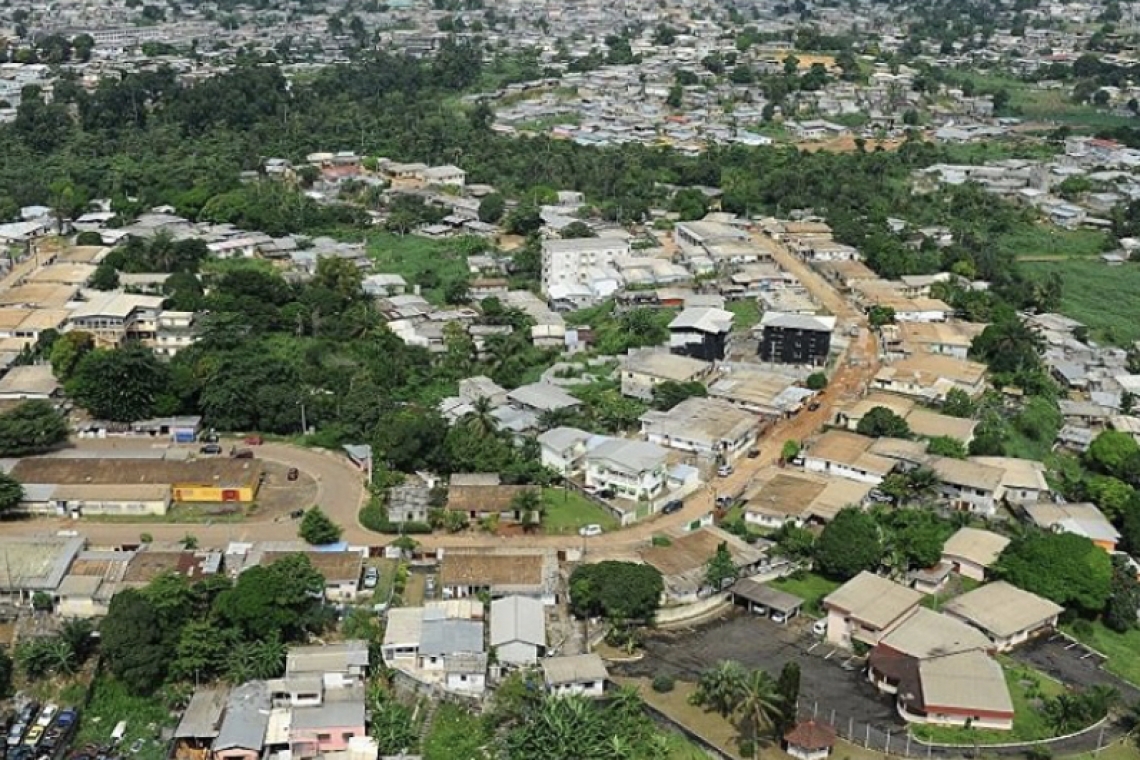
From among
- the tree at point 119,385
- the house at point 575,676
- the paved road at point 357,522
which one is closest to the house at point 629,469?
the paved road at point 357,522

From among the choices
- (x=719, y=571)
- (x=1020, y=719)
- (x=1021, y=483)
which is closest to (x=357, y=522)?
(x=719, y=571)

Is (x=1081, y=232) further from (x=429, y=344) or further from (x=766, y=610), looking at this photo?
(x=766, y=610)

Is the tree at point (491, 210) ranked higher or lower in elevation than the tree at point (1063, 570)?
lower

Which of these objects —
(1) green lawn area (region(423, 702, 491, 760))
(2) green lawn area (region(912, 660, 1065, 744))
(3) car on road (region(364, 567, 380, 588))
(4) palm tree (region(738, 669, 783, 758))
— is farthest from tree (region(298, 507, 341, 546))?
(2) green lawn area (region(912, 660, 1065, 744))

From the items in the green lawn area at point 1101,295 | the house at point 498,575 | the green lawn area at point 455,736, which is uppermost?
the house at point 498,575

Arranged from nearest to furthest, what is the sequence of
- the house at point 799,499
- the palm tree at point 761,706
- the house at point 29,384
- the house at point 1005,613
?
the palm tree at point 761,706 < the house at point 1005,613 < the house at point 799,499 < the house at point 29,384

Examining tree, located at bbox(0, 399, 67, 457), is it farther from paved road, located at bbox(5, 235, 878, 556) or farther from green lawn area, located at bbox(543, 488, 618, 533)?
green lawn area, located at bbox(543, 488, 618, 533)

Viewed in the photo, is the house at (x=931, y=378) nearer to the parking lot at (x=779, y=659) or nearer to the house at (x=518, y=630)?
the parking lot at (x=779, y=659)

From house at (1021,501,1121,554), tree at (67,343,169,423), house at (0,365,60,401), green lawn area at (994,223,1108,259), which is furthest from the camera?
green lawn area at (994,223,1108,259)
